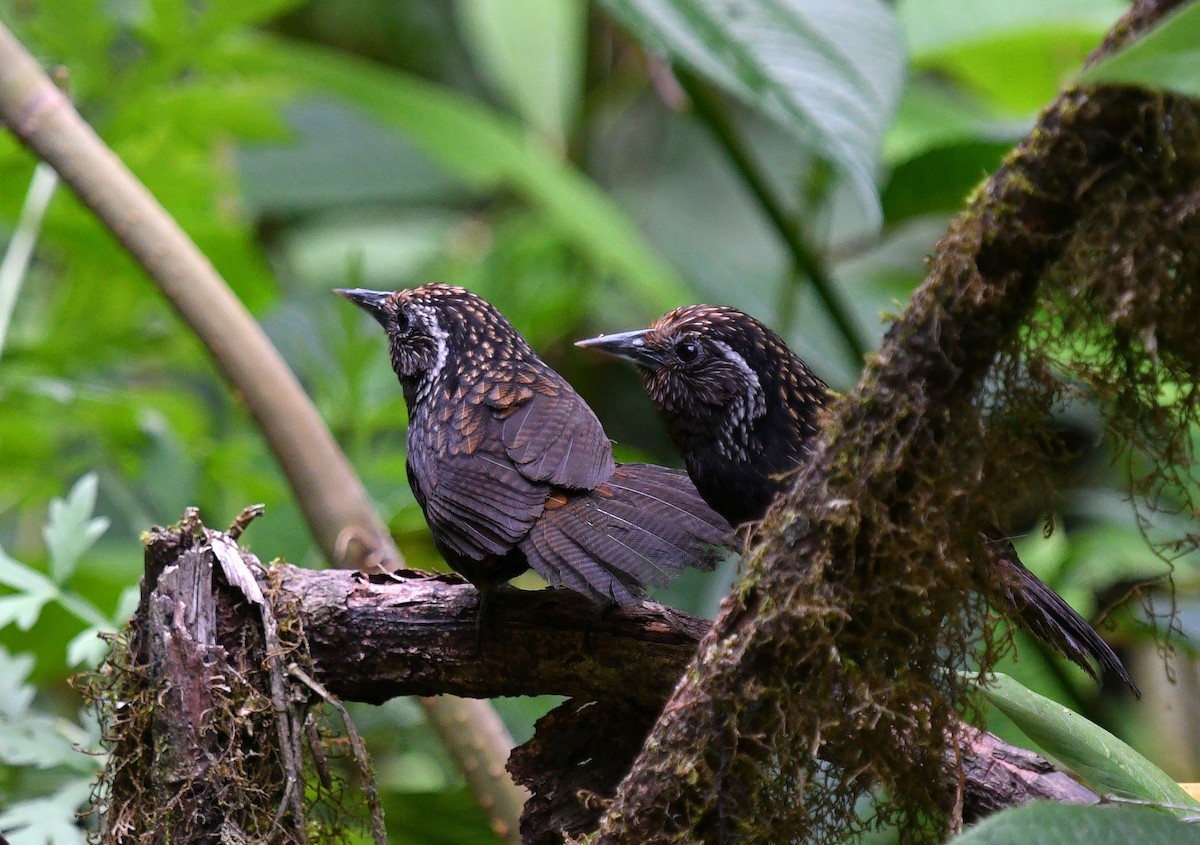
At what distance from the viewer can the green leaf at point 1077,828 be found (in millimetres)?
963

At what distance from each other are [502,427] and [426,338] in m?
0.39

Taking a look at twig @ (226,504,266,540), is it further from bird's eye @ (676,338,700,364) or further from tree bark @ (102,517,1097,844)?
bird's eye @ (676,338,700,364)

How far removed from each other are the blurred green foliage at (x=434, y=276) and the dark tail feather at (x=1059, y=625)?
0.80 feet

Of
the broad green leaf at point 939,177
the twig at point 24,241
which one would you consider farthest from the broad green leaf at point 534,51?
the twig at point 24,241

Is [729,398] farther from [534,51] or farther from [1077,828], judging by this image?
[534,51]

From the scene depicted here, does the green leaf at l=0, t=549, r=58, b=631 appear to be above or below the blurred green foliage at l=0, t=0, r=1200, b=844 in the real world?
below

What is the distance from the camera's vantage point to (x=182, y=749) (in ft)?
4.91

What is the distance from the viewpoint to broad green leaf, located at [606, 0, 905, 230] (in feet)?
5.86

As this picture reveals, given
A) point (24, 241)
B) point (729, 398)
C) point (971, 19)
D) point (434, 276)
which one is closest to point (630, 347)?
point (729, 398)

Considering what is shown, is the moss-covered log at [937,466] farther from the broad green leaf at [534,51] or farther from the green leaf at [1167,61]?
the broad green leaf at [534,51]

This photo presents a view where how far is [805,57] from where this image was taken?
193cm

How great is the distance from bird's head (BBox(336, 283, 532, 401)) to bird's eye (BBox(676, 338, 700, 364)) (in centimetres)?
31

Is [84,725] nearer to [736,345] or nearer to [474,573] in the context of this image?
[474,573]

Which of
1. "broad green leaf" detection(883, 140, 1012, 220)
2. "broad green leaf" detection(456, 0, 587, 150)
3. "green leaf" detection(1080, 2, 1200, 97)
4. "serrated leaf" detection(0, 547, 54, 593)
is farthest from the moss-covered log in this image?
"broad green leaf" detection(456, 0, 587, 150)
